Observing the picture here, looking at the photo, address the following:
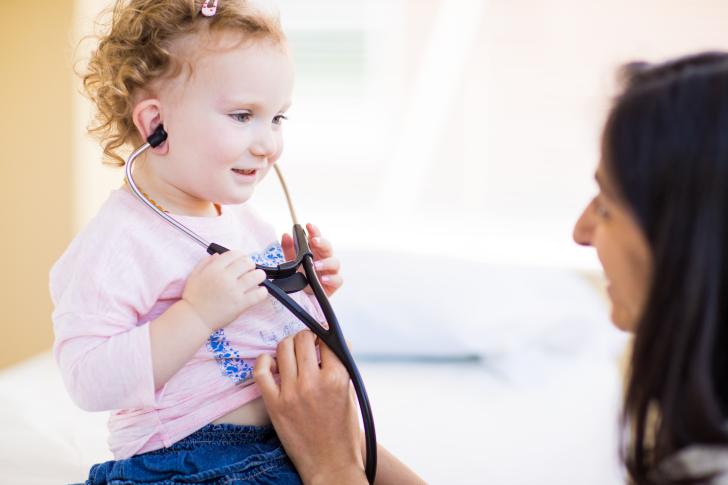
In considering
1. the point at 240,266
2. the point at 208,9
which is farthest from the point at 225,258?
the point at 208,9

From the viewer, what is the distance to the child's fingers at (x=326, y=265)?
1248mm

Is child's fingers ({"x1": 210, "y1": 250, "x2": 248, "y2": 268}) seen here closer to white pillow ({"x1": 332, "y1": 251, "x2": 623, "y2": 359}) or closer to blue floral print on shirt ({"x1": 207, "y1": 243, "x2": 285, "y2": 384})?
blue floral print on shirt ({"x1": 207, "y1": 243, "x2": 285, "y2": 384})

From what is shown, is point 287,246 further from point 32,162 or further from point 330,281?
point 32,162

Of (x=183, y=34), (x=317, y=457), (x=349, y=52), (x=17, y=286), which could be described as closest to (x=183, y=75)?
(x=183, y=34)

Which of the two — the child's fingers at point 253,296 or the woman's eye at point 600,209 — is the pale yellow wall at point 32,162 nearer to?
the child's fingers at point 253,296

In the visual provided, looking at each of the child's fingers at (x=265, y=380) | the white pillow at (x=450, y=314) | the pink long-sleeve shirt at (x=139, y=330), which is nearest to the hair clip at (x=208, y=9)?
the pink long-sleeve shirt at (x=139, y=330)

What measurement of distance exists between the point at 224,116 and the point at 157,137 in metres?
0.10

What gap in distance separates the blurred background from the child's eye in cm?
48

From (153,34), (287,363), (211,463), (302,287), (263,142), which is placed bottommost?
(211,463)

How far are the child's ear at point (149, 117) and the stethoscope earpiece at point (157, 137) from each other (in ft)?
0.05

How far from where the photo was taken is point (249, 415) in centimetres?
114

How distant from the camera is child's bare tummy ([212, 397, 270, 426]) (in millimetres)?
1115

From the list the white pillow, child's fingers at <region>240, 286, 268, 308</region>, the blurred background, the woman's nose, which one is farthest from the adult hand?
the white pillow

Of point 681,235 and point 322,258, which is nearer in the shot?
point 681,235
